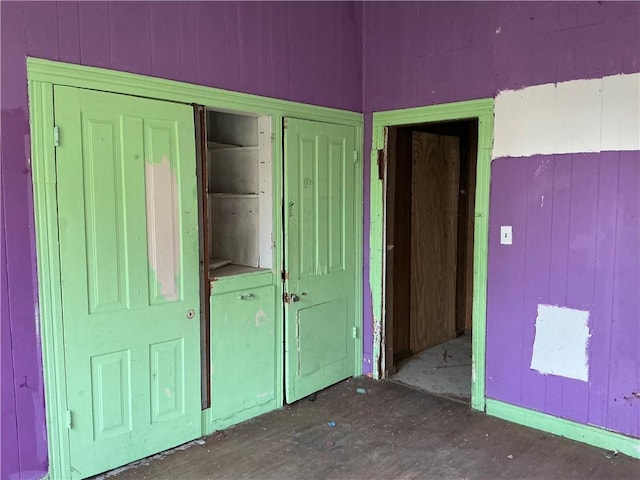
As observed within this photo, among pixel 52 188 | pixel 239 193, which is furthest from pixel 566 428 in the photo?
pixel 52 188

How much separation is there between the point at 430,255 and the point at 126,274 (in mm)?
2940

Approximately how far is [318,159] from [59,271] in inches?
72.1

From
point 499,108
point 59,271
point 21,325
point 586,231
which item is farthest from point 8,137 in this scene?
point 586,231

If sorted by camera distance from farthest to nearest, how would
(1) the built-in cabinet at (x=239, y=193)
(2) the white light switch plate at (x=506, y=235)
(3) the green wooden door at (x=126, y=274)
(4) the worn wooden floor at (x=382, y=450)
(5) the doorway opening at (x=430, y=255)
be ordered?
1. (5) the doorway opening at (x=430, y=255)
2. (1) the built-in cabinet at (x=239, y=193)
3. (2) the white light switch plate at (x=506, y=235)
4. (4) the worn wooden floor at (x=382, y=450)
5. (3) the green wooden door at (x=126, y=274)

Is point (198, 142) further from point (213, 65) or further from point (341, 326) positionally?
point (341, 326)

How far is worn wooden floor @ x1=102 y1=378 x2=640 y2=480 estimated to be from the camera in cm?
278

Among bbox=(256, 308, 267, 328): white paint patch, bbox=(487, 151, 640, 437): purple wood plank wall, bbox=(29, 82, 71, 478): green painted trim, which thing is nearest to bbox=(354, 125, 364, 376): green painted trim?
bbox=(256, 308, 267, 328): white paint patch

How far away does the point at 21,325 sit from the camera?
243 cm

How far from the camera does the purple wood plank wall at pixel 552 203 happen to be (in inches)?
114

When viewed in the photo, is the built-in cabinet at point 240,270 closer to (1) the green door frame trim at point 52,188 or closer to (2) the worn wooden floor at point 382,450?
(2) the worn wooden floor at point 382,450

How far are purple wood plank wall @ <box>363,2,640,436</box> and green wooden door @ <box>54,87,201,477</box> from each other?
1.79 metres

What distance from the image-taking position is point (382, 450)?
3.03 m

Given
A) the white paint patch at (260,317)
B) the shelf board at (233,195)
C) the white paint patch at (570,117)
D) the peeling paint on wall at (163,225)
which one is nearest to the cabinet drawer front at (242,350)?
the white paint patch at (260,317)

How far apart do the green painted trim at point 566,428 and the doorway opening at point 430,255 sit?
336mm
